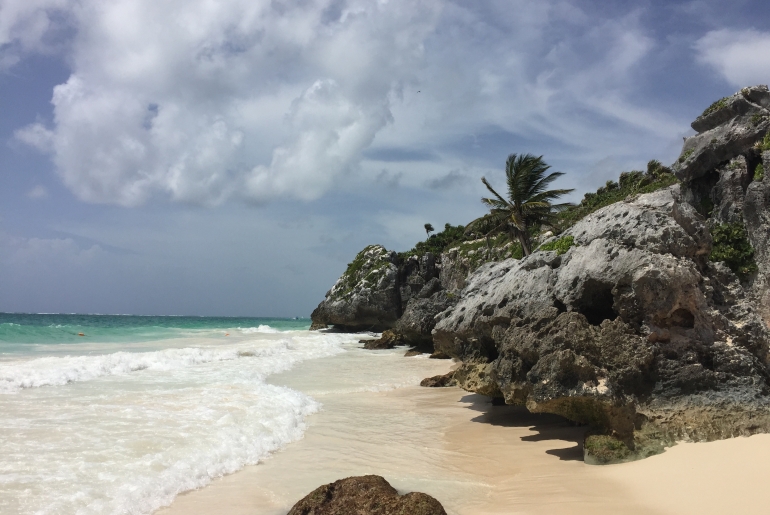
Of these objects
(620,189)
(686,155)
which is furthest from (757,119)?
(620,189)

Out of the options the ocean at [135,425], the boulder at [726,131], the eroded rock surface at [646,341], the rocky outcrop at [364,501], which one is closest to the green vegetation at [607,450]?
the eroded rock surface at [646,341]

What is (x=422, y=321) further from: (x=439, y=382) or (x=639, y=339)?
(x=639, y=339)

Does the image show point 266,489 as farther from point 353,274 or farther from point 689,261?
point 353,274

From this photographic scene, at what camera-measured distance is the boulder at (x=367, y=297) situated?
4322 centimetres

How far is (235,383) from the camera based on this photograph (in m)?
12.8

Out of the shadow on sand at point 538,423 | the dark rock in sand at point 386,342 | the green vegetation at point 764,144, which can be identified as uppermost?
the green vegetation at point 764,144

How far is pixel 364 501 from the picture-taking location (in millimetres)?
4477

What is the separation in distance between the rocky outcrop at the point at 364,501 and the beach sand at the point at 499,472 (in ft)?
2.06

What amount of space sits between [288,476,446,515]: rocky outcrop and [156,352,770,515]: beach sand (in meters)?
0.63

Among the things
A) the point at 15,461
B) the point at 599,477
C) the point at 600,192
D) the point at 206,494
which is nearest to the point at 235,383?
the point at 15,461

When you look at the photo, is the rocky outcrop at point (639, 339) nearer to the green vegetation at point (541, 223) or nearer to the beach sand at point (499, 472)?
the beach sand at point (499, 472)

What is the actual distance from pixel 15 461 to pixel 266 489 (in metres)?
3.54

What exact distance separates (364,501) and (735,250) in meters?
13.5

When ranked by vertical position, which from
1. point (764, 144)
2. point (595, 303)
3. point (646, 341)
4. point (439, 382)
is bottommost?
point (439, 382)
